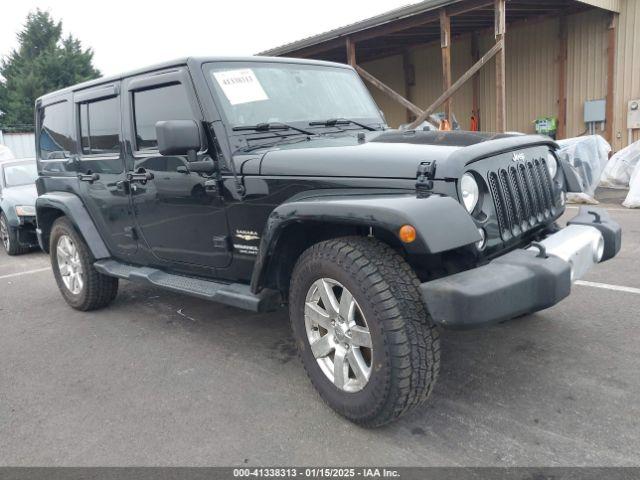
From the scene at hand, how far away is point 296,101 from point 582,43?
37.1 ft

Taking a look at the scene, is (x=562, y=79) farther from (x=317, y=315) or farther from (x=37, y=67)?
(x=37, y=67)

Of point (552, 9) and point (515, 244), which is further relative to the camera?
point (552, 9)

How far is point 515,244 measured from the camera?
2908 millimetres

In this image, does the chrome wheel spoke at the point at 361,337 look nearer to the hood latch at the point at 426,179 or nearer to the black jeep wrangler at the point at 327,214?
the black jeep wrangler at the point at 327,214

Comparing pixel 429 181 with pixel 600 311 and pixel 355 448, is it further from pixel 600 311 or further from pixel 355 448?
pixel 600 311

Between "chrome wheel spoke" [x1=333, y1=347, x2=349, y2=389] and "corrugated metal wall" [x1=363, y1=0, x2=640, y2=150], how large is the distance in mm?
11882

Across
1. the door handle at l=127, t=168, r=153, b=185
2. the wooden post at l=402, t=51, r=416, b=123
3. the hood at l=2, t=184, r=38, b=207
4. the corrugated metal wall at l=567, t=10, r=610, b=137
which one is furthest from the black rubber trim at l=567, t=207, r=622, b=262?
the wooden post at l=402, t=51, r=416, b=123

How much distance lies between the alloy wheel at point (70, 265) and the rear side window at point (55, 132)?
0.78 meters

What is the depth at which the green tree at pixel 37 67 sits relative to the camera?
39.0m

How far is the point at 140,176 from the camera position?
3.91 metres

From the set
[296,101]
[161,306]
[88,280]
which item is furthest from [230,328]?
[296,101]

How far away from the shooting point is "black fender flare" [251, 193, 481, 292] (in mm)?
2289

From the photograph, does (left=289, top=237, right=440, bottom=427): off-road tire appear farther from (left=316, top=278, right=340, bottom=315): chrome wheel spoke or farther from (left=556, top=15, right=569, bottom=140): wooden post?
(left=556, top=15, right=569, bottom=140): wooden post

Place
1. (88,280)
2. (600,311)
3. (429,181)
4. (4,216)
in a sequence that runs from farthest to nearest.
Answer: (4,216), (88,280), (600,311), (429,181)
